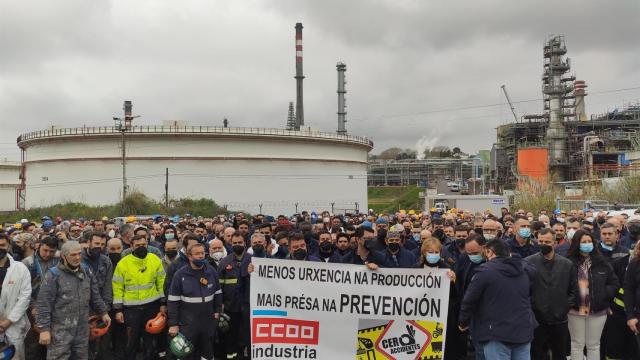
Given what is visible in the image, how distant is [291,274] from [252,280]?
50 centimetres

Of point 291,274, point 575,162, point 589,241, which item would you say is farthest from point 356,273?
point 575,162

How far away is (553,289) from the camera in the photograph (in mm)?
5590

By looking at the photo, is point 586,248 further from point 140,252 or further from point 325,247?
point 140,252

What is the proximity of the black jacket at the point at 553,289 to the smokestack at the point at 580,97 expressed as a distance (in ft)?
219

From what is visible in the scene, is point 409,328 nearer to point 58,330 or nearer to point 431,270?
point 431,270

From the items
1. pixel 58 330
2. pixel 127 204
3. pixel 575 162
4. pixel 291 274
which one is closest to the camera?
pixel 58 330

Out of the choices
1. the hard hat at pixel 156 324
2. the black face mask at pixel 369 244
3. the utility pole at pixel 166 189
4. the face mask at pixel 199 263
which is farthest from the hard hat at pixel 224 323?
the utility pole at pixel 166 189

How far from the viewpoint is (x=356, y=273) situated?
6105 millimetres

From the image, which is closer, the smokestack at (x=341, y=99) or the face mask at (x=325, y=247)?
the face mask at (x=325, y=247)

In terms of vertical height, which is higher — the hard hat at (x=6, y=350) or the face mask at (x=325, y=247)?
the face mask at (x=325, y=247)

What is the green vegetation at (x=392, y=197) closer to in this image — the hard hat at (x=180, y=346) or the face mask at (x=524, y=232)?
the face mask at (x=524, y=232)

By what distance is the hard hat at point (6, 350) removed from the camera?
212 inches

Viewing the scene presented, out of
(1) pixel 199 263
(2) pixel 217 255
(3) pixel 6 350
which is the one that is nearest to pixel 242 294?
(2) pixel 217 255

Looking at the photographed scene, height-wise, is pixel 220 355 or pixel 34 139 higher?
pixel 34 139
